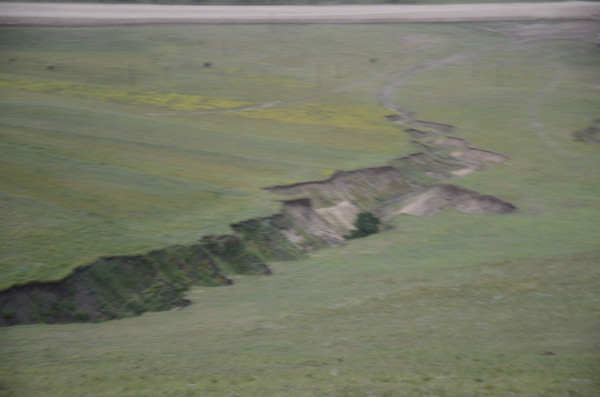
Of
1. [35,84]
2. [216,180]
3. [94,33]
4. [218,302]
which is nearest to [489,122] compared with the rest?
[216,180]

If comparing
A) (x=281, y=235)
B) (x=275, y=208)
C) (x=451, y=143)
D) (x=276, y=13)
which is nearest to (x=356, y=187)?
(x=275, y=208)

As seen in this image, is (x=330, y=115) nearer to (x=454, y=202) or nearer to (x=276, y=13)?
(x=454, y=202)

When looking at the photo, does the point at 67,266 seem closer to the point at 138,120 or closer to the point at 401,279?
the point at 401,279

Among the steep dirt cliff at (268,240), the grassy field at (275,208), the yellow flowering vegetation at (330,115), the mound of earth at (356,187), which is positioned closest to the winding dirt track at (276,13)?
the grassy field at (275,208)

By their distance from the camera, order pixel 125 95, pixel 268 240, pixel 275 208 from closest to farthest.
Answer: pixel 268 240, pixel 275 208, pixel 125 95

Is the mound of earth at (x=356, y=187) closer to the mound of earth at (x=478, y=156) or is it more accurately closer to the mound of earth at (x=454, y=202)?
the mound of earth at (x=454, y=202)

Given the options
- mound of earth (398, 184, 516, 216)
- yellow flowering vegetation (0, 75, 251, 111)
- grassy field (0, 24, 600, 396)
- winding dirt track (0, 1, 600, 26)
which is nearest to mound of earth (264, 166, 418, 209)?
grassy field (0, 24, 600, 396)
